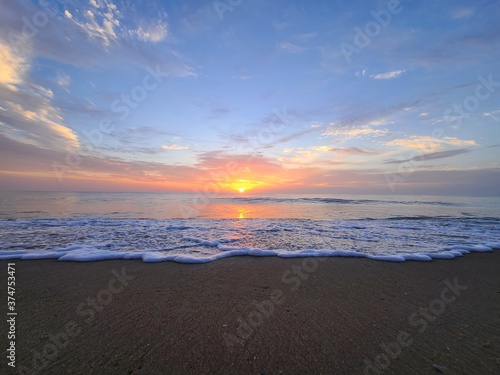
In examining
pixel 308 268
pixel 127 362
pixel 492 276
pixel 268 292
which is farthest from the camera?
pixel 308 268

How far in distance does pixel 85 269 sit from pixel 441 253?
944 cm

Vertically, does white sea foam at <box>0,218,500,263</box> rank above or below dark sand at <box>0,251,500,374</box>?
above

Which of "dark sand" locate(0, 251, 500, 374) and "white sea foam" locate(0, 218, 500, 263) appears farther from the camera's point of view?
"white sea foam" locate(0, 218, 500, 263)

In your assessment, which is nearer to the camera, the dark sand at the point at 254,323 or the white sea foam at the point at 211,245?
the dark sand at the point at 254,323

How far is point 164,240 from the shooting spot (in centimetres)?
805

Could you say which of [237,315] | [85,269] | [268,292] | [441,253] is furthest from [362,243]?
[85,269]

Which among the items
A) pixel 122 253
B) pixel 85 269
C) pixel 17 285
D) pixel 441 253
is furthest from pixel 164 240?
pixel 441 253

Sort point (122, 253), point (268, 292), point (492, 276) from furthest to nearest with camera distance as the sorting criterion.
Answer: point (122, 253), point (492, 276), point (268, 292)

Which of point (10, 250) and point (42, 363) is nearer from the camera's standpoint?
point (42, 363)

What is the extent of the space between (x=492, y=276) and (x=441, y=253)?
1576mm

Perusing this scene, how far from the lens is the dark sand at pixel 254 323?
2307mm

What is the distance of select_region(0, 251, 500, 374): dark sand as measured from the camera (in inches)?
90.8

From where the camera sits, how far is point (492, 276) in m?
5.00

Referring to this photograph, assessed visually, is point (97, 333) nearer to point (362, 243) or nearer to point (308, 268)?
point (308, 268)
